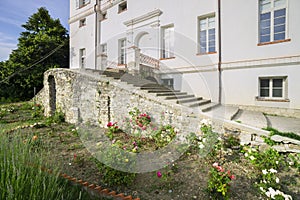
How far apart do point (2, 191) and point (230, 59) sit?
289 inches

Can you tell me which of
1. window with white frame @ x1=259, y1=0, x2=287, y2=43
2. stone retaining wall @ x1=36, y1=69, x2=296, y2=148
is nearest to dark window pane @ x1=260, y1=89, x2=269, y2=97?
window with white frame @ x1=259, y1=0, x2=287, y2=43

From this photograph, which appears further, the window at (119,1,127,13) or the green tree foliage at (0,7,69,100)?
the green tree foliage at (0,7,69,100)

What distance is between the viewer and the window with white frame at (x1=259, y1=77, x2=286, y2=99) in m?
5.63

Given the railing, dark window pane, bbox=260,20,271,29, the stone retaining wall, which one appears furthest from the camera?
the railing

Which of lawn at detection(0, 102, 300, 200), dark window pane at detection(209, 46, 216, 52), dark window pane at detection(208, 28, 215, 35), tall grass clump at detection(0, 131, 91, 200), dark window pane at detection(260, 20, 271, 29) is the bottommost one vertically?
lawn at detection(0, 102, 300, 200)

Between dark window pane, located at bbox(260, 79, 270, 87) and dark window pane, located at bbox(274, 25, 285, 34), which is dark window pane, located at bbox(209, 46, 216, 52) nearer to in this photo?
dark window pane, located at bbox(274, 25, 285, 34)

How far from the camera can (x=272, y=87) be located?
5.79m

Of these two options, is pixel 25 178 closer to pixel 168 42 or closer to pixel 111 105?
pixel 111 105

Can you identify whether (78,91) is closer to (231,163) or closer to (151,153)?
(151,153)

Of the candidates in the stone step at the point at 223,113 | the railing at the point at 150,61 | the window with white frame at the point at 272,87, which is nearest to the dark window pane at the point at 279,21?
the window with white frame at the point at 272,87

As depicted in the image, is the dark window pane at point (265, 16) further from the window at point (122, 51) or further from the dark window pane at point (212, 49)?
the window at point (122, 51)

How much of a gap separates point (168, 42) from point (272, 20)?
435 centimetres

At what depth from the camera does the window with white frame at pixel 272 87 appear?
18.5 feet

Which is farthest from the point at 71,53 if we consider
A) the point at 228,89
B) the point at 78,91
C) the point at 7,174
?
the point at 7,174
